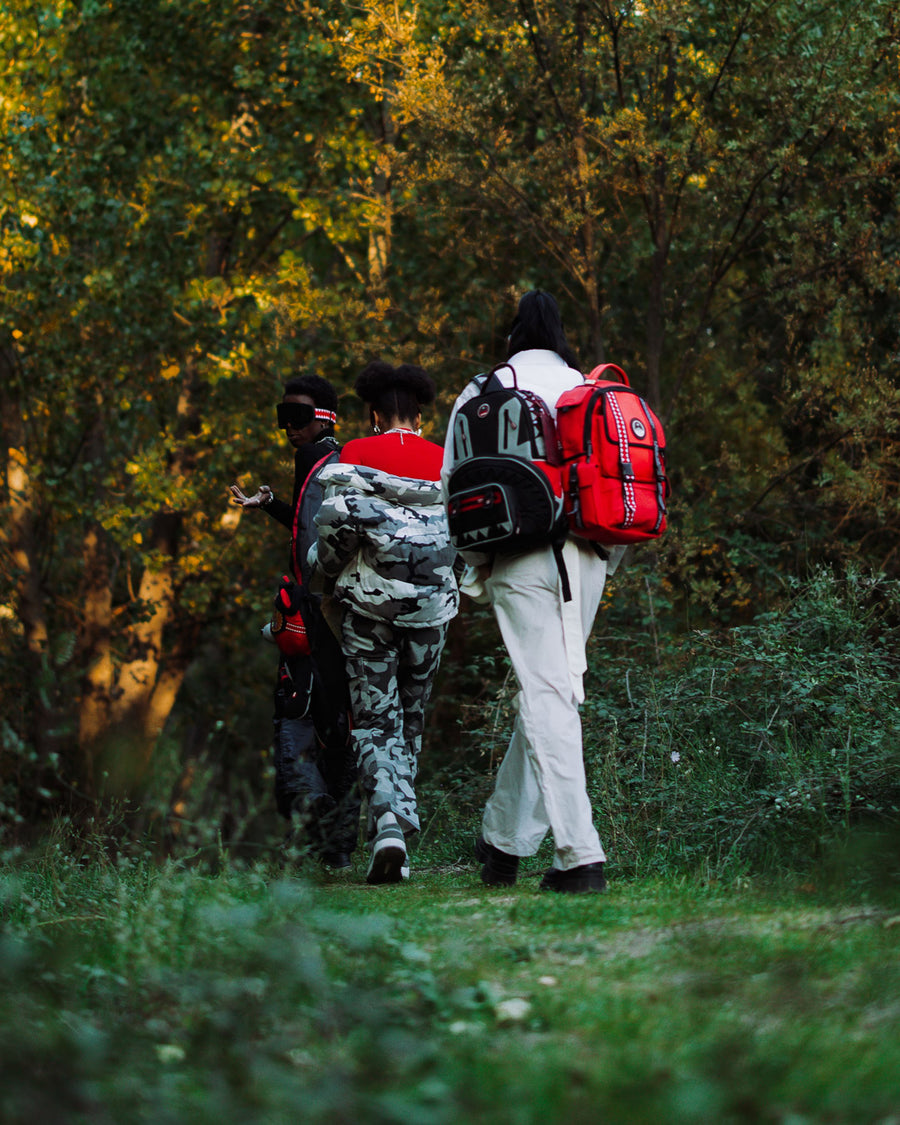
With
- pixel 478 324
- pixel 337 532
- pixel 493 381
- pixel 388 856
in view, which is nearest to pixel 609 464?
pixel 493 381

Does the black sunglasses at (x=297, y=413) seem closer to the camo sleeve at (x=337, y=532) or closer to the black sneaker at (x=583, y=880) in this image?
the camo sleeve at (x=337, y=532)

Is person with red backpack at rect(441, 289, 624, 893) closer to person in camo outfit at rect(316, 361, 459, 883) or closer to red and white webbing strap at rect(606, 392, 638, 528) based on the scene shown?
red and white webbing strap at rect(606, 392, 638, 528)

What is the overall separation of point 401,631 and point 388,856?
1043 mm

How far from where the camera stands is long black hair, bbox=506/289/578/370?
499 centimetres

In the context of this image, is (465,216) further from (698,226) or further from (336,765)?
(336,765)

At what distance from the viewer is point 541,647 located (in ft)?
15.3

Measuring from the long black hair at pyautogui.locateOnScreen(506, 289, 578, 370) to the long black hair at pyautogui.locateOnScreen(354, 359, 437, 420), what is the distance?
995 millimetres

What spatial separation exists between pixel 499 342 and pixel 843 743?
7.05 metres

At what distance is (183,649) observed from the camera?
1494 cm

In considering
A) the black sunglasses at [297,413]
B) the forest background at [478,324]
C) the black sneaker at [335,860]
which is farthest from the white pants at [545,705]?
the black sunglasses at [297,413]

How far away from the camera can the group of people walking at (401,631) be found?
183 inches

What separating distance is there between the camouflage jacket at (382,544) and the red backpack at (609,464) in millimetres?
1205

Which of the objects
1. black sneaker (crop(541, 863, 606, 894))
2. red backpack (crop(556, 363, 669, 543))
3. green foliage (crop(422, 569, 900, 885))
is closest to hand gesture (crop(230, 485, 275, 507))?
green foliage (crop(422, 569, 900, 885))

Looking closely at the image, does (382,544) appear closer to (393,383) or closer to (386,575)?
(386,575)
